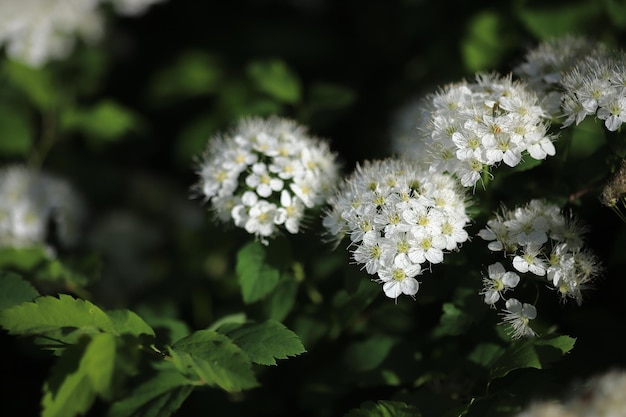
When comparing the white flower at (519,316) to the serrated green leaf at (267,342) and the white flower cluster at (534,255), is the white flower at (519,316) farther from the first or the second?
the serrated green leaf at (267,342)

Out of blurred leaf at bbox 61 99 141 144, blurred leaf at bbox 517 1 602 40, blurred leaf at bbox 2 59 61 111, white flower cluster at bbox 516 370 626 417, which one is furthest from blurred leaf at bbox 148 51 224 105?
white flower cluster at bbox 516 370 626 417

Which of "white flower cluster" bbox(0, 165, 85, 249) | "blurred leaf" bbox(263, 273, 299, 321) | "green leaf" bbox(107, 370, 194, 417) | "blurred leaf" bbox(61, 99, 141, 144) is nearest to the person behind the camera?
"green leaf" bbox(107, 370, 194, 417)

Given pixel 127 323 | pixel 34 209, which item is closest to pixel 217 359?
pixel 127 323

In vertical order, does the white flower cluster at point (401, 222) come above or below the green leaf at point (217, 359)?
above

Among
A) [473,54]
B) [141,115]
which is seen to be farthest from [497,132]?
[141,115]

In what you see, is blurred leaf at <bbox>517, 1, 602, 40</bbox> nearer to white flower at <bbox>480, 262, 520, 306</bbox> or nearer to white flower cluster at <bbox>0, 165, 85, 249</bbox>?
white flower at <bbox>480, 262, 520, 306</bbox>

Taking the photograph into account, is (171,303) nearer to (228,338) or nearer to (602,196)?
(228,338)

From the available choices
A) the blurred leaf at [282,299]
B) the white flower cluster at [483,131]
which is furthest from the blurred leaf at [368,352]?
the white flower cluster at [483,131]
